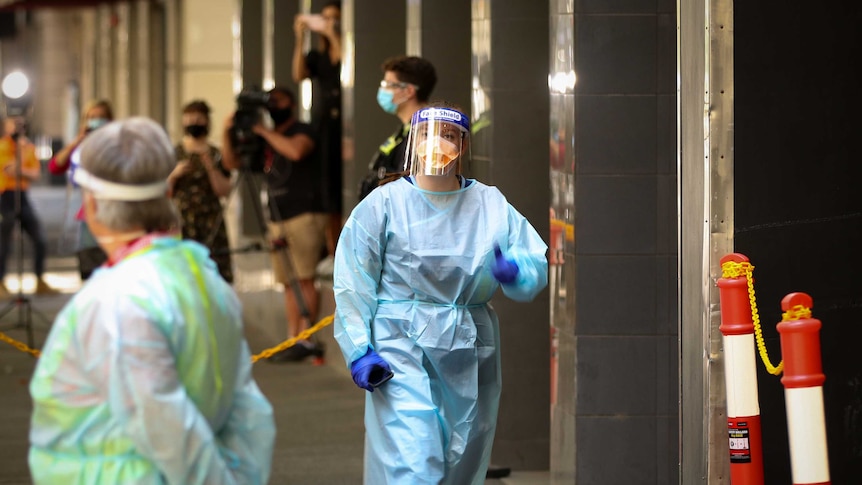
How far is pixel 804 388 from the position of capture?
3703 mm

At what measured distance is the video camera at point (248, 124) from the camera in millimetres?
9023

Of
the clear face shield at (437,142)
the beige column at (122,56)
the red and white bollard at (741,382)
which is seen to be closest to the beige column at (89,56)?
the beige column at (122,56)

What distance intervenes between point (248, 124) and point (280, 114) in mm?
220

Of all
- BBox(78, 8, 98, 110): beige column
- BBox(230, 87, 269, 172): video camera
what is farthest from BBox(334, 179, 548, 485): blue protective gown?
BBox(78, 8, 98, 110): beige column

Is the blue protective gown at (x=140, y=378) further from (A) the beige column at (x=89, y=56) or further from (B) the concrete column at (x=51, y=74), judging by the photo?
(B) the concrete column at (x=51, y=74)

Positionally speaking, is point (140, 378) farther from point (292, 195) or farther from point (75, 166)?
point (292, 195)

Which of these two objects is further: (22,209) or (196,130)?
(22,209)

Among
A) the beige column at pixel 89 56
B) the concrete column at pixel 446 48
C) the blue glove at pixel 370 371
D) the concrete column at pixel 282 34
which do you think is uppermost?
the beige column at pixel 89 56

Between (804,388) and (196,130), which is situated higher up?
(196,130)

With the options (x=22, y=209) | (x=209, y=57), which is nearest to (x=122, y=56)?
(x=209, y=57)

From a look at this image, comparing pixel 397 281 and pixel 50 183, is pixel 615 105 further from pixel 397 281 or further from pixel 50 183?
pixel 50 183

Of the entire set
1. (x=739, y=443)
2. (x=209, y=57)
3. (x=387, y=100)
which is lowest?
(x=739, y=443)

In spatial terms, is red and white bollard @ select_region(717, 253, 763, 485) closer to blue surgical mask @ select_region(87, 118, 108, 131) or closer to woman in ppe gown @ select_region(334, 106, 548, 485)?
woman in ppe gown @ select_region(334, 106, 548, 485)

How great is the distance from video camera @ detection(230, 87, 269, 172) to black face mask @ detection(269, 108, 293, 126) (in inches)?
2.4
